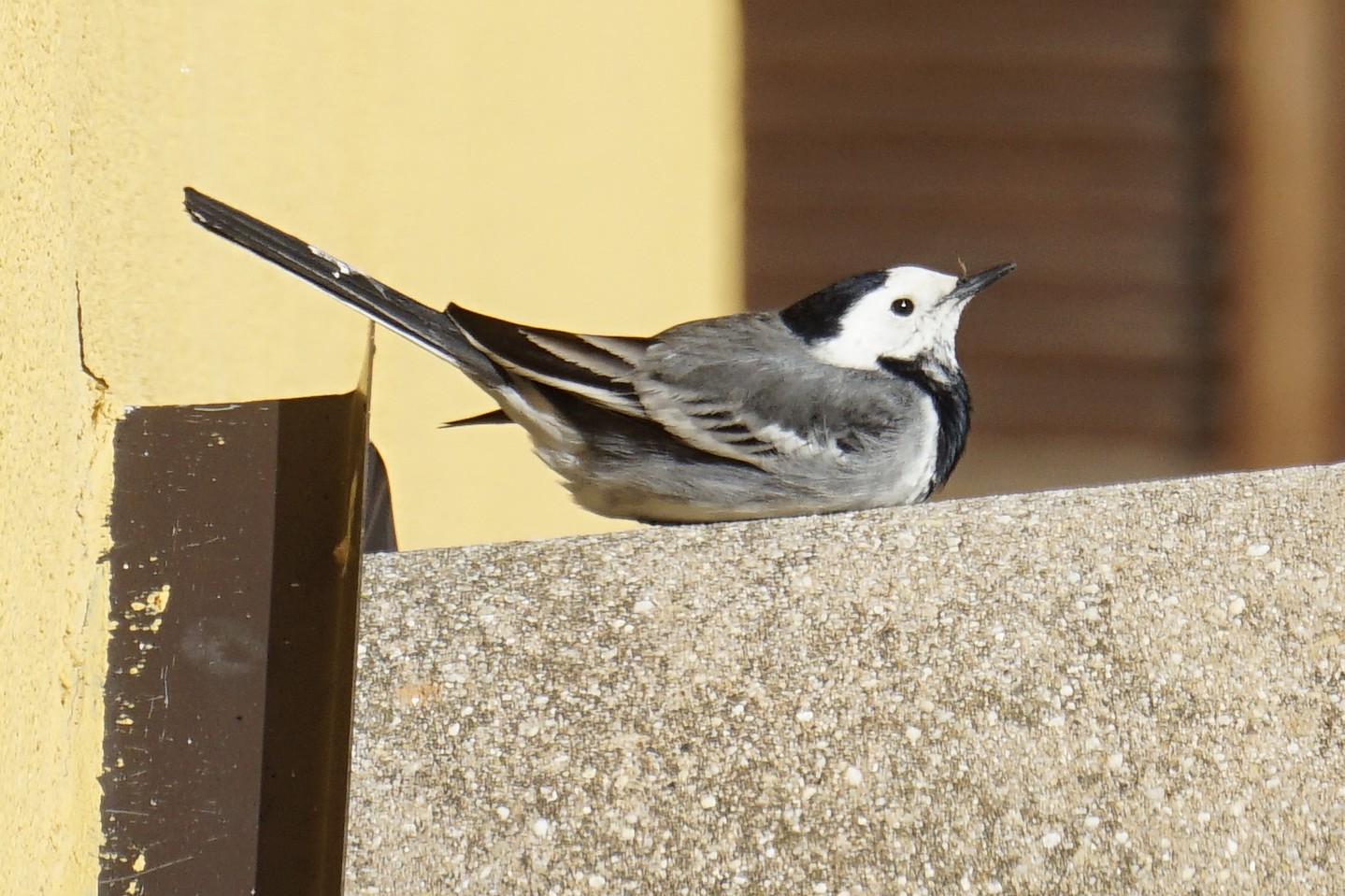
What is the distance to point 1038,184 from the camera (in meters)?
6.18

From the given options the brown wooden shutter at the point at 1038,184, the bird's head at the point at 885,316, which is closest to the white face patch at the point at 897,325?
the bird's head at the point at 885,316

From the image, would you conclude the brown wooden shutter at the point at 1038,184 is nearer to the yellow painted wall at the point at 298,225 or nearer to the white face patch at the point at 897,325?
the yellow painted wall at the point at 298,225

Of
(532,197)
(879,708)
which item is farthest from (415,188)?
(879,708)

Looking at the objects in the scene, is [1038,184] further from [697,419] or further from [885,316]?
[697,419]

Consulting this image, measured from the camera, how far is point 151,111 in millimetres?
2652

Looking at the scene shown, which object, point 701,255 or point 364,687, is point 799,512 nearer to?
point 364,687

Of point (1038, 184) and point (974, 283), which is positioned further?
point (1038, 184)

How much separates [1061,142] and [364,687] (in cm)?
471

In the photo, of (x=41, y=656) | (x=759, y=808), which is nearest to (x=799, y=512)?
(x=759, y=808)

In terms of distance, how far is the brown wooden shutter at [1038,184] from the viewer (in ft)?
20.0

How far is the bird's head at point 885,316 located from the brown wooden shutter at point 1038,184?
8.78ft

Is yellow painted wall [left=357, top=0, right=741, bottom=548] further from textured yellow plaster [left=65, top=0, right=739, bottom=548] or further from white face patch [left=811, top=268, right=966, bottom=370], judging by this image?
white face patch [left=811, top=268, right=966, bottom=370]

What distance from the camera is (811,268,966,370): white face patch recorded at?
3.46 meters

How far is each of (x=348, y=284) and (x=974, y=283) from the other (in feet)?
4.84
